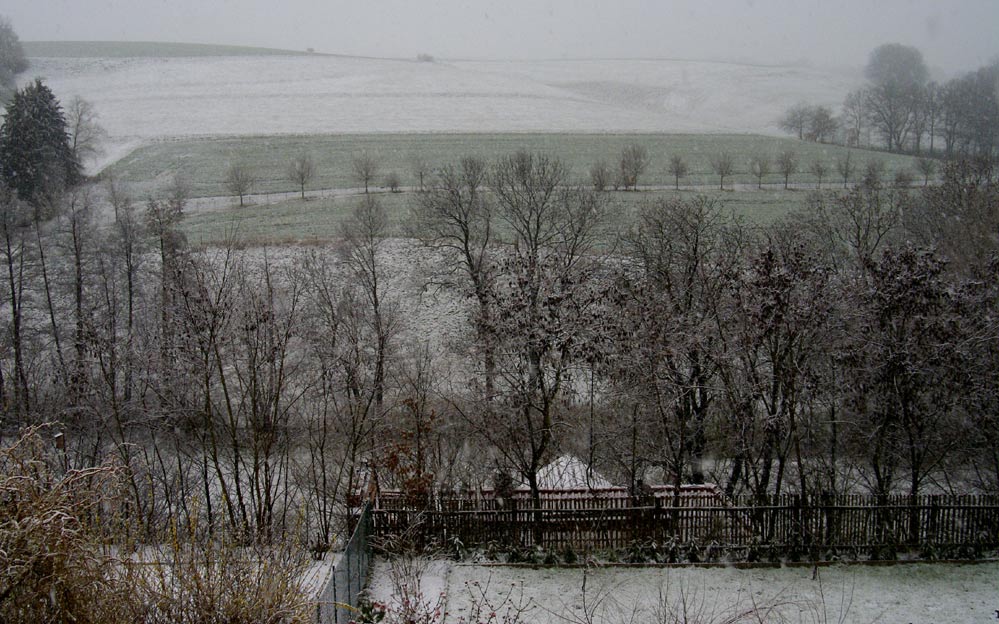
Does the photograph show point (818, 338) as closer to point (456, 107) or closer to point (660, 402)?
point (660, 402)

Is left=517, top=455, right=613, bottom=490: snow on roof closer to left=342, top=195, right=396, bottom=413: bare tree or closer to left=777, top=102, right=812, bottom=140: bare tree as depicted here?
left=342, top=195, right=396, bottom=413: bare tree

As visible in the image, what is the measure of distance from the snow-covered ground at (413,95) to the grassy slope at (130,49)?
13.5 feet

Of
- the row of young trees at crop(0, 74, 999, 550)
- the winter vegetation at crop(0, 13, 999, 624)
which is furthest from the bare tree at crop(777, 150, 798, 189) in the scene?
the row of young trees at crop(0, 74, 999, 550)

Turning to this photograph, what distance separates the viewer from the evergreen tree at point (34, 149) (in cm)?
4162

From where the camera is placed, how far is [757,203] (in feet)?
154

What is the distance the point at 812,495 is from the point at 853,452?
514 centimetres

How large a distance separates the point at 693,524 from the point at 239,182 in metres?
39.9

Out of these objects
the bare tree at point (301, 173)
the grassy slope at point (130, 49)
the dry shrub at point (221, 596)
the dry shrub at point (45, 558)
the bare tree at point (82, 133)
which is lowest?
the dry shrub at point (221, 596)

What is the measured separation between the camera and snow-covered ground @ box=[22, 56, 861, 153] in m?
73.0

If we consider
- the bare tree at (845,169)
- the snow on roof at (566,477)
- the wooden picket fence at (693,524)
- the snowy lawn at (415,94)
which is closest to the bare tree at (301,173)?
the snowy lawn at (415,94)

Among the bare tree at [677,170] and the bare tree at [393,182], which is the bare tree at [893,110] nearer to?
the bare tree at [677,170]

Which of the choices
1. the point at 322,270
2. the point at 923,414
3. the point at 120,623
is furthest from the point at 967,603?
the point at 322,270

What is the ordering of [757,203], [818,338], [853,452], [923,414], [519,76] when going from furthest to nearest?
1. [519,76]
2. [757,203]
3. [853,452]
4. [923,414]
5. [818,338]

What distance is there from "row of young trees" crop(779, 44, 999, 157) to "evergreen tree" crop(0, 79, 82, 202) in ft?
215
